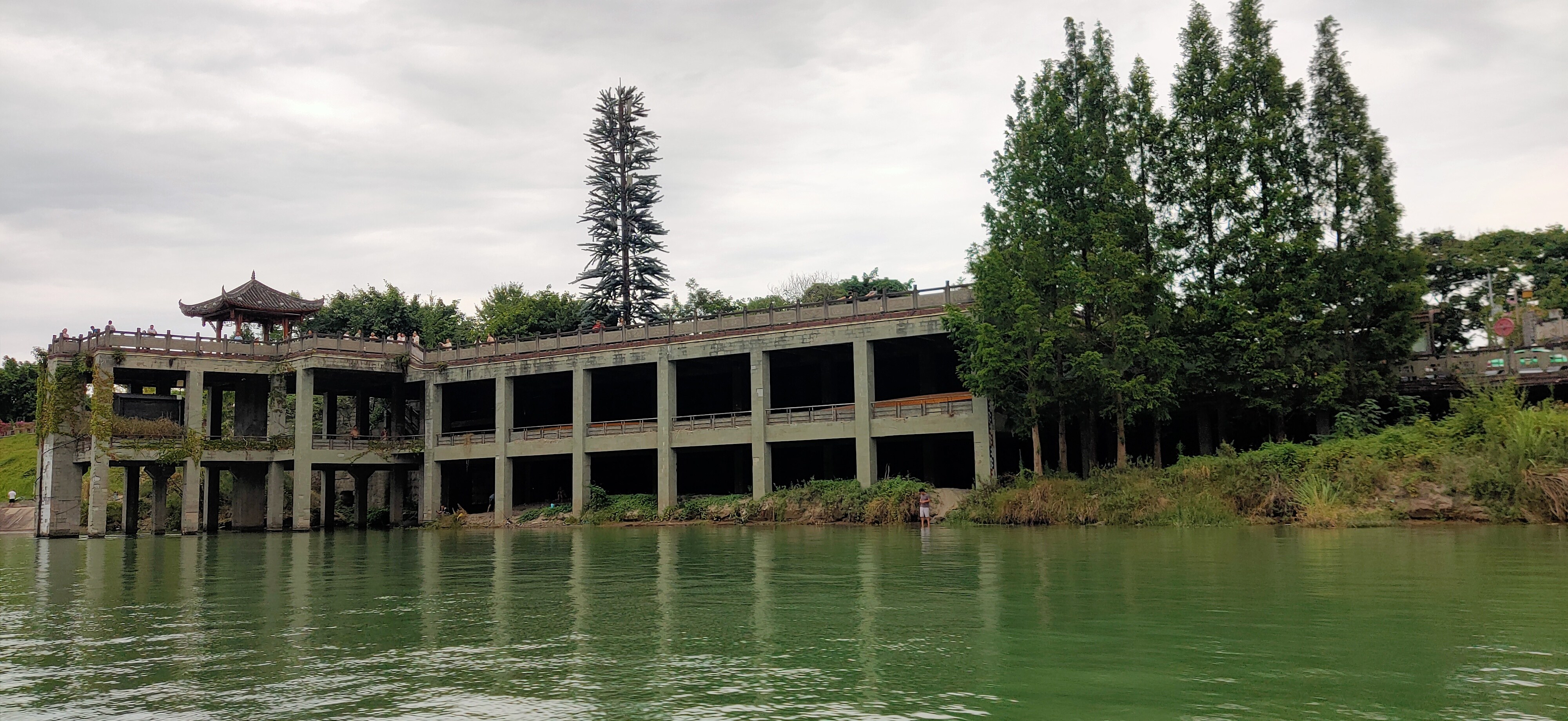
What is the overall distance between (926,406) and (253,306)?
36669 millimetres

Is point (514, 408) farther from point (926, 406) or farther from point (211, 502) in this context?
point (926, 406)

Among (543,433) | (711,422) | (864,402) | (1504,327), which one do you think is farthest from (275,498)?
(1504,327)

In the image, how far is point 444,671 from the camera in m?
10.5

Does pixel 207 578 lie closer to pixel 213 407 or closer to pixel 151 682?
pixel 151 682

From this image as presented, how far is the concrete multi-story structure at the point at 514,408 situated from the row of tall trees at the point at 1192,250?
4.72 meters

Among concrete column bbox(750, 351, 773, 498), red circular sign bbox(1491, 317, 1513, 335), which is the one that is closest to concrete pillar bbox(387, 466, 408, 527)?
concrete column bbox(750, 351, 773, 498)

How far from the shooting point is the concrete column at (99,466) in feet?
165

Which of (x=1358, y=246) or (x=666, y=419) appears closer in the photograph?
(x=1358, y=246)

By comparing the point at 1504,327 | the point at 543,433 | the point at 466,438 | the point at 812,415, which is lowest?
the point at 466,438

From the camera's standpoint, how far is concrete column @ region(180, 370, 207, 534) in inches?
2021

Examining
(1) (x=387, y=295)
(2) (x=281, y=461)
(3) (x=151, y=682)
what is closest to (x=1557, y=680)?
(3) (x=151, y=682)

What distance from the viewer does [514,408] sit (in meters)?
64.6

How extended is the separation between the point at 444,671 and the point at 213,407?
191 ft

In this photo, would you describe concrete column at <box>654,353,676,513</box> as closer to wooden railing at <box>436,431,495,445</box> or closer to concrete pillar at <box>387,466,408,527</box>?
wooden railing at <box>436,431,495,445</box>
